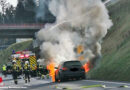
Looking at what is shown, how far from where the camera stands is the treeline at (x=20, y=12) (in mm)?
145875

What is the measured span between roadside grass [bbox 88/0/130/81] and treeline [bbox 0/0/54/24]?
245ft

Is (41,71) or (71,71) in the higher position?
(41,71)

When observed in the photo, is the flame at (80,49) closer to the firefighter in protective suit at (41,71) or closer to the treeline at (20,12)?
the firefighter in protective suit at (41,71)

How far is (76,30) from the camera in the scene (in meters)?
39.4

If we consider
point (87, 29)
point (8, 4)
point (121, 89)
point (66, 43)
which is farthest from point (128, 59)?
point (8, 4)

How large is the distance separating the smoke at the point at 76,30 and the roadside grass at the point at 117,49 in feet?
6.45

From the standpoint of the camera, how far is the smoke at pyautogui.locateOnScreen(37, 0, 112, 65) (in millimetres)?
36156

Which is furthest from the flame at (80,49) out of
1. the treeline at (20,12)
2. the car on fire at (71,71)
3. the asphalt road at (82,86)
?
the treeline at (20,12)

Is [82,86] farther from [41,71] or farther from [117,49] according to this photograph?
[117,49]

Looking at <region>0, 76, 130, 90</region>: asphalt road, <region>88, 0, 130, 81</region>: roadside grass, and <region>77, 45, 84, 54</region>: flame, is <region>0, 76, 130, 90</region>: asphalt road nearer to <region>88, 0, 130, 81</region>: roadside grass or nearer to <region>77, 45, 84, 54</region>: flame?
<region>88, 0, 130, 81</region>: roadside grass

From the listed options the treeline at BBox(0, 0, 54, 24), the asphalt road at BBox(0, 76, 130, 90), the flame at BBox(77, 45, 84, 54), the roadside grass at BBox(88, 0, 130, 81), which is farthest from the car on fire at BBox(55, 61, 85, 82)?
the treeline at BBox(0, 0, 54, 24)

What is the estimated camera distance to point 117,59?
35219 mm

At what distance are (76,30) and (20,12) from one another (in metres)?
119

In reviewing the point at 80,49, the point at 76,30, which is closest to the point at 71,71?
the point at 80,49
